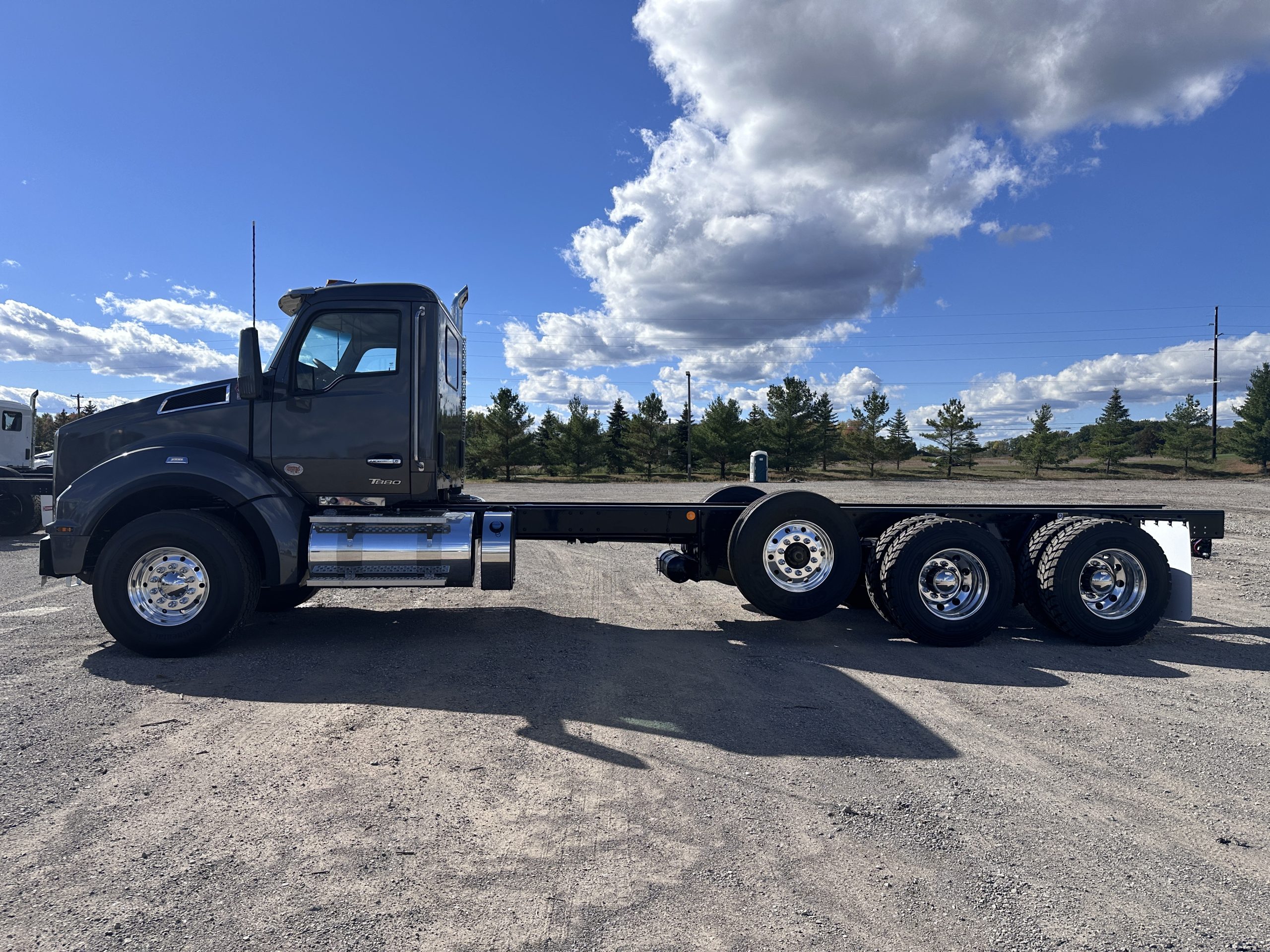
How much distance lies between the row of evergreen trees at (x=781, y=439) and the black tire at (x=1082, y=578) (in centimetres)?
3639

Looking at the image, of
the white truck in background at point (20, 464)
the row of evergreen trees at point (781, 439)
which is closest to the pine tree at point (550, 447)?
the row of evergreen trees at point (781, 439)

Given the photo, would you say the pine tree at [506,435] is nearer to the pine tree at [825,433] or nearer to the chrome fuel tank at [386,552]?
the pine tree at [825,433]

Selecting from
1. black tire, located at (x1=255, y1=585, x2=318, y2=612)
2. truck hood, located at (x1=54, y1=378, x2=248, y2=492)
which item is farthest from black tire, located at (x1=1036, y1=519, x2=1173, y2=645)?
truck hood, located at (x1=54, y1=378, x2=248, y2=492)

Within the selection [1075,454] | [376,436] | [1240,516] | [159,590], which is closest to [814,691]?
[376,436]

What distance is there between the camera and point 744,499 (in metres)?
7.40

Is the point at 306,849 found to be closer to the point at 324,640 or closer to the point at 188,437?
the point at 324,640

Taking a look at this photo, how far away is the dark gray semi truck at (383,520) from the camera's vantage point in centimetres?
560

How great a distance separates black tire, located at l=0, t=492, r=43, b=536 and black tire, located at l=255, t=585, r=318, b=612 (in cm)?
923

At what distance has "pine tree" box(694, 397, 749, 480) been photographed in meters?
44.9

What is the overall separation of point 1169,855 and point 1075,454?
68825mm

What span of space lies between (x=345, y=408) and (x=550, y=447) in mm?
38753

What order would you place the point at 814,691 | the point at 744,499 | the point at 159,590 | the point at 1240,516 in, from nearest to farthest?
the point at 814,691 → the point at 159,590 → the point at 744,499 → the point at 1240,516

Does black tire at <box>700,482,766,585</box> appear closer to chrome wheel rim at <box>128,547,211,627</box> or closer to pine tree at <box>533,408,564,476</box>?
chrome wheel rim at <box>128,547,211,627</box>

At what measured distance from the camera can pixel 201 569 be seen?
216 inches
